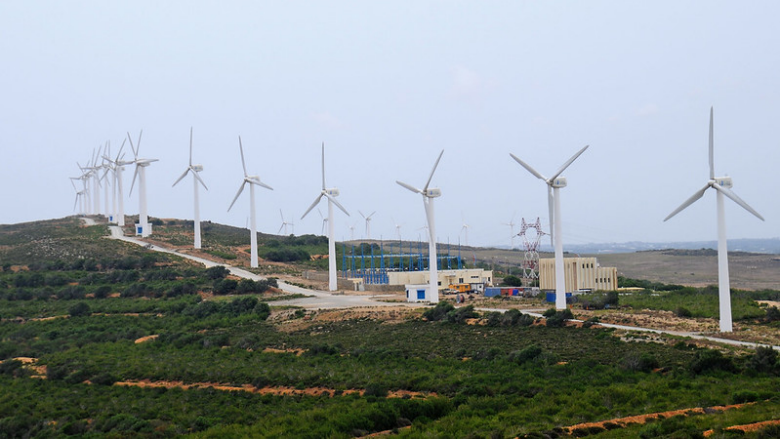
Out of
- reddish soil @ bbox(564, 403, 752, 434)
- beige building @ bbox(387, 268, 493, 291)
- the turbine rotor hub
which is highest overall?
the turbine rotor hub

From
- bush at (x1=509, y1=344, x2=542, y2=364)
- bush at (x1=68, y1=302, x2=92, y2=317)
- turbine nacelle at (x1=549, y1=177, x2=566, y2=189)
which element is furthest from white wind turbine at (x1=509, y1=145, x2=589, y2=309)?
bush at (x1=68, y1=302, x2=92, y2=317)

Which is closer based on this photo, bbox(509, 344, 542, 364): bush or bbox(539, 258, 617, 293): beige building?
bbox(509, 344, 542, 364): bush

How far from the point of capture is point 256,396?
1319 inches

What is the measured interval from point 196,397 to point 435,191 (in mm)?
37998

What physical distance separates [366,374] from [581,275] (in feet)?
147

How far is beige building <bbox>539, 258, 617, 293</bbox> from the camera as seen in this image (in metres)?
74.5

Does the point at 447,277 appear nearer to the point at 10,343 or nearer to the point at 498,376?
the point at 10,343

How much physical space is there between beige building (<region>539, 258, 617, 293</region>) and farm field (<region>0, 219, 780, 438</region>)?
1068 cm

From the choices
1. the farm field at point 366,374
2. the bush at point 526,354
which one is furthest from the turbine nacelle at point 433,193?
the bush at point 526,354

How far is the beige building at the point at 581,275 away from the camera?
244 feet

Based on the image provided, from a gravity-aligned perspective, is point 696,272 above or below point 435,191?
below

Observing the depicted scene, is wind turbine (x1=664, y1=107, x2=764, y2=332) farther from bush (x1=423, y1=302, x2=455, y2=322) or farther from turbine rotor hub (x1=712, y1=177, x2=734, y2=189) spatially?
bush (x1=423, y1=302, x2=455, y2=322)

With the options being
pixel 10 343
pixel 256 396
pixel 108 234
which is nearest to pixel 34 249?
pixel 108 234

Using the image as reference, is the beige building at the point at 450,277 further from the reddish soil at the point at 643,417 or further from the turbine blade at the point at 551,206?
the reddish soil at the point at 643,417
